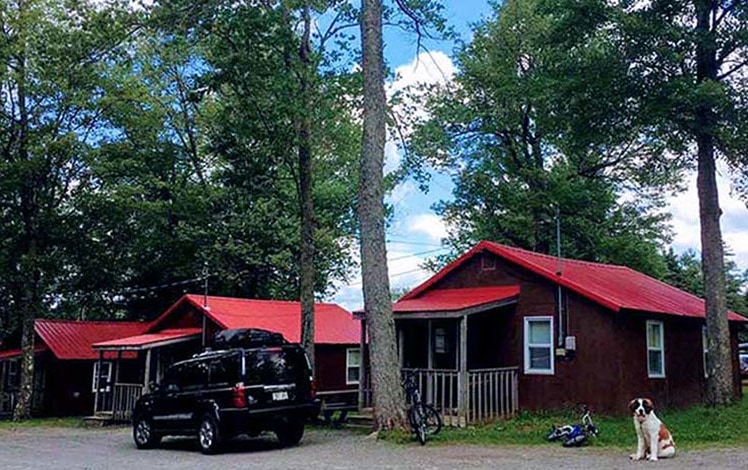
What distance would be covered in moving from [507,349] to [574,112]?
5.96m

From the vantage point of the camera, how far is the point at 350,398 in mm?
22312

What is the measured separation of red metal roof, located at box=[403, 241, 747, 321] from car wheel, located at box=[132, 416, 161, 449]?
6.93 metres

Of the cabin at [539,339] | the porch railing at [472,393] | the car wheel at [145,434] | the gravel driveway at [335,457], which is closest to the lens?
the gravel driveway at [335,457]

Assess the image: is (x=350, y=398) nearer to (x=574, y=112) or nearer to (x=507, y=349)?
(x=507, y=349)

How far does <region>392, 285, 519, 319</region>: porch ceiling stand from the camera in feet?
51.1

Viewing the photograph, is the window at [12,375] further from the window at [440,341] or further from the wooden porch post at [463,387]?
the wooden porch post at [463,387]

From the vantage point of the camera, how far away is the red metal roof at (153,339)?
2064cm

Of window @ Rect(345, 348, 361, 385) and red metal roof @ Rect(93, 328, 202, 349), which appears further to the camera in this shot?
window @ Rect(345, 348, 361, 385)

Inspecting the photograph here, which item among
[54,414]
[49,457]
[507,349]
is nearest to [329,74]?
[507,349]

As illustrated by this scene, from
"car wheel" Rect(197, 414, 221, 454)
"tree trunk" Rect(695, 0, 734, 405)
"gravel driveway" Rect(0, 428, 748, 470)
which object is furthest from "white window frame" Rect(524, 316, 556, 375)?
"car wheel" Rect(197, 414, 221, 454)

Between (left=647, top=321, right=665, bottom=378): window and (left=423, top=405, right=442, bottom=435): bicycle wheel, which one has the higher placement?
(left=647, top=321, right=665, bottom=378): window

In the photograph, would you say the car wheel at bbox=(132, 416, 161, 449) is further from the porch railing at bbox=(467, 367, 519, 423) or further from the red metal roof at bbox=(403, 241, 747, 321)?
the red metal roof at bbox=(403, 241, 747, 321)

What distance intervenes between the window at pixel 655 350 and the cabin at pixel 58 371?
657 inches

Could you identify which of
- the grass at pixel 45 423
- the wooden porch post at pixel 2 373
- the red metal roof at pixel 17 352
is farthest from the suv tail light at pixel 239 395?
the wooden porch post at pixel 2 373
